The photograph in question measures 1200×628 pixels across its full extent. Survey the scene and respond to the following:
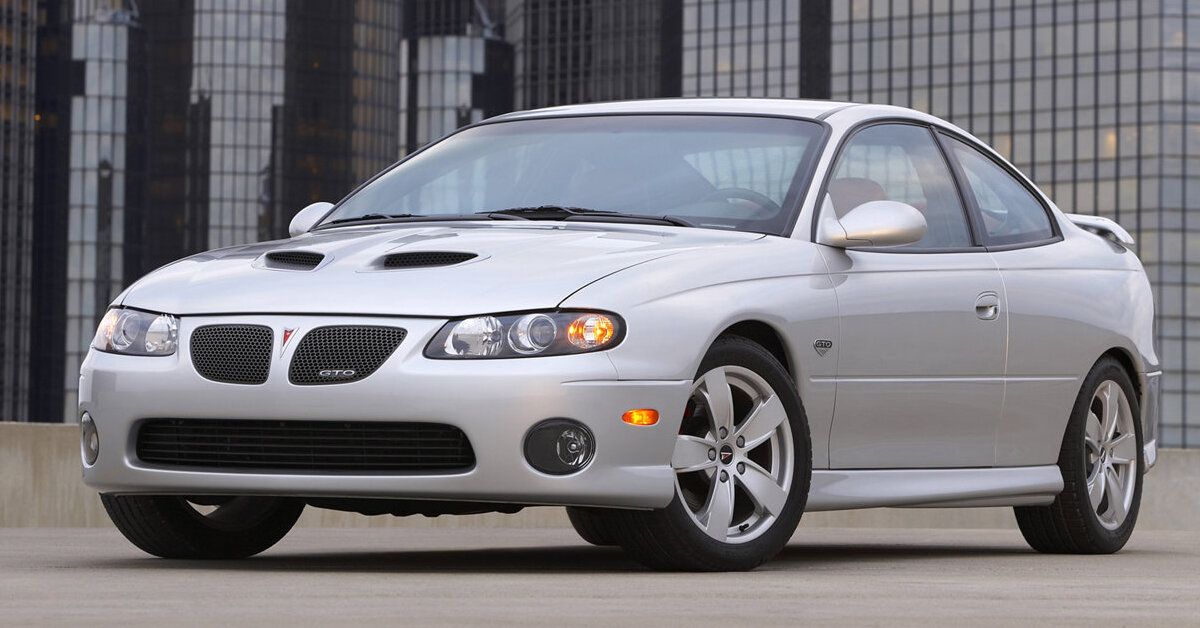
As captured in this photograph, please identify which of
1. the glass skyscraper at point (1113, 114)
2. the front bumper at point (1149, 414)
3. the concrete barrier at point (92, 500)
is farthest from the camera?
the glass skyscraper at point (1113, 114)

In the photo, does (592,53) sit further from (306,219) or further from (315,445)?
(315,445)

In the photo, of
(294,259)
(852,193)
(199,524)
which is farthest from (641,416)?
(199,524)

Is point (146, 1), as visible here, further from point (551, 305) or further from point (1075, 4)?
point (551, 305)

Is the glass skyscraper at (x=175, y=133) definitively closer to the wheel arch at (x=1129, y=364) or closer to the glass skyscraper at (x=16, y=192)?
the glass skyscraper at (x=16, y=192)

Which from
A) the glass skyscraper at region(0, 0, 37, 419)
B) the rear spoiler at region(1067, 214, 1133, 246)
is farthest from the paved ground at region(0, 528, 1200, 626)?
the glass skyscraper at region(0, 0, 37, 419)

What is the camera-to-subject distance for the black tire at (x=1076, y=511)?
7.80 metres

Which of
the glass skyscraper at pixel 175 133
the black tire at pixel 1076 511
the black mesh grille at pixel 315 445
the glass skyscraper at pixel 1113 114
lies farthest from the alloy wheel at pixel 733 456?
the glass skyscraper at pixel 175 133

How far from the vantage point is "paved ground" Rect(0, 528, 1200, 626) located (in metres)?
4.50

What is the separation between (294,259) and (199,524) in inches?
41.9

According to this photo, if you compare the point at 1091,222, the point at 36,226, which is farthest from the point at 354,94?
the point at 1091,222

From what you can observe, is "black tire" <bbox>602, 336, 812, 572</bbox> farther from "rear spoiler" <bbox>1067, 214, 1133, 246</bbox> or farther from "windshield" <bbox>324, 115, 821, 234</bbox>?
"rear spoiler" <bbox>1067, 214, 1133, 246</bbox>

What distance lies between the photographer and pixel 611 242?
6.18 m

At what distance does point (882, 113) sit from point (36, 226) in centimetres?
12837

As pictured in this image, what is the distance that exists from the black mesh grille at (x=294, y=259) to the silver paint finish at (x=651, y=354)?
0.07m
